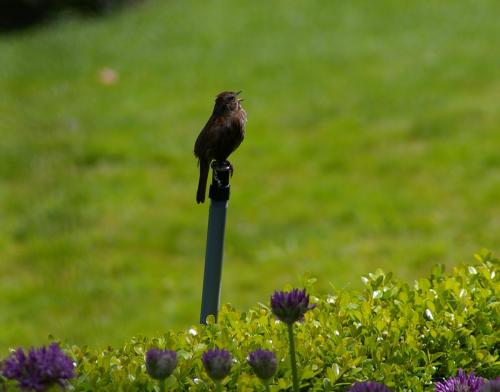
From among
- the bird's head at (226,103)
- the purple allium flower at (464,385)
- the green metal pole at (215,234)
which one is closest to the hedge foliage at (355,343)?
the green metal pole at (215,234)

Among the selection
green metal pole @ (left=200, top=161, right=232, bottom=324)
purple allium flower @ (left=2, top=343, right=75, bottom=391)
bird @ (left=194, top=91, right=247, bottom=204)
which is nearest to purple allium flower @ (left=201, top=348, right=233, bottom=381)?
purple allium flower @ (left=2, top=343, right=75, bottom=391)

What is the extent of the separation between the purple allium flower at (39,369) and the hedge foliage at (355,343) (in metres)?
0.40

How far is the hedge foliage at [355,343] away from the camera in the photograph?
2791 millimetres

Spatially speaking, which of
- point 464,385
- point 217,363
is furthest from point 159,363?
point 464,385

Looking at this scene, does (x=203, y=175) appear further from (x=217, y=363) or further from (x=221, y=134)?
(x=217, y=363)

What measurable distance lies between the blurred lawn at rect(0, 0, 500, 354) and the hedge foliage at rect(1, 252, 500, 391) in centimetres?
83

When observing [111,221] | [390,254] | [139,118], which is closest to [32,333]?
[111,221]

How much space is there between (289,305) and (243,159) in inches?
278

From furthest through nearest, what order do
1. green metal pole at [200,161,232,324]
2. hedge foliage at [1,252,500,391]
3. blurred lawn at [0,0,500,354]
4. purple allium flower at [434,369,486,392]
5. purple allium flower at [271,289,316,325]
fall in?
blurred lawn at [0,0,500,354]
green metal pole at [200,161,232,324]
hedge foliage at [1,252,500,391]
purple allium flower at [434,369,486,392]
purple allium flower at [271,289,316,325]

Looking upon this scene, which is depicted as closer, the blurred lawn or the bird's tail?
the bird's tail

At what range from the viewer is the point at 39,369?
2.25 metres

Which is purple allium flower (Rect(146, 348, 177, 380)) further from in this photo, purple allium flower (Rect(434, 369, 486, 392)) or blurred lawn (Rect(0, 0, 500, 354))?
blurred lawn (Rect(0, 0, 500, 354))

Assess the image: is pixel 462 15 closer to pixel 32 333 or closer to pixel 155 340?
pixel 32 333

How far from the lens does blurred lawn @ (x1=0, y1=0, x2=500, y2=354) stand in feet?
23.0
